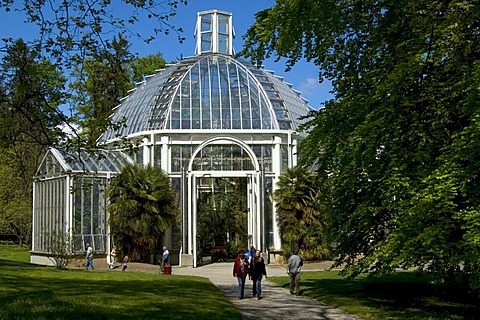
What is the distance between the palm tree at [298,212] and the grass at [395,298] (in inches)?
306

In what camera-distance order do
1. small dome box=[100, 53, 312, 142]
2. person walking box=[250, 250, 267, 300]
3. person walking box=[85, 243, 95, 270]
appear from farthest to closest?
1. small dome box=[100, 53, 312, 142]
2. person walking box=[85, 243, 95, 270]
3. person walking box=[250, 250, 267, 300]

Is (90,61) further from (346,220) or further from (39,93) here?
(346,220)

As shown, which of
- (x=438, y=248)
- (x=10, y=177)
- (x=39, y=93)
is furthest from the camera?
(x=10, y=177)

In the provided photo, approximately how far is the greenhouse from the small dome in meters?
0.05

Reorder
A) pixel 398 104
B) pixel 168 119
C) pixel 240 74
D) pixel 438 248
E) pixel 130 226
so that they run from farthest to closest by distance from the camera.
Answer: pixel 240 74 < pixel 168 119 < pixel 130 226 < pixel 398 104 < pixel 438 248

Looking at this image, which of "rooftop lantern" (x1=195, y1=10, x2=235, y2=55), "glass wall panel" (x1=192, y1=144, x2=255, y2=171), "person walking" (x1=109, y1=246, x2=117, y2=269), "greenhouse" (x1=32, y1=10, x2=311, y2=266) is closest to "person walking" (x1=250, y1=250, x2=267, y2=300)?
"person walking" (x1=109, y1=246, x2=117, y2=269)

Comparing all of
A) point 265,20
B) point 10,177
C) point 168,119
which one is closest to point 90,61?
point 265,20

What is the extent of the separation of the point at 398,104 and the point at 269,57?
4403 mm

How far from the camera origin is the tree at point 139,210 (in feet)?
94.2

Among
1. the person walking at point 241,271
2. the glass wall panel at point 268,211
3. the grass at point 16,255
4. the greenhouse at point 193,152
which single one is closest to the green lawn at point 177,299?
the person walking at point 241,271

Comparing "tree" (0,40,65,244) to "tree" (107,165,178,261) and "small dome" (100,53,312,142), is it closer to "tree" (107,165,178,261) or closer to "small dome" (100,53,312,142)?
"tree" (107,165,178,261)

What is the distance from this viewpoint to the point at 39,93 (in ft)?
33.7

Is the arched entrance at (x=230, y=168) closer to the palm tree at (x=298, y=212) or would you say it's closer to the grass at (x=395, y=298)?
the palm tree at (x=298, y=212)

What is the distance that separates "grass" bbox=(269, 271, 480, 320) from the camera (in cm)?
1330
